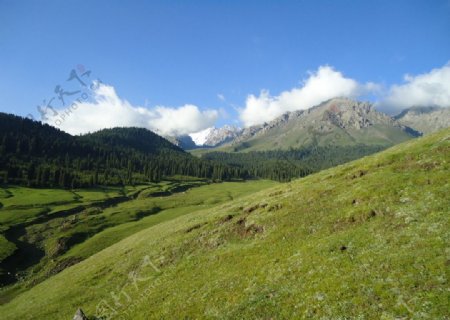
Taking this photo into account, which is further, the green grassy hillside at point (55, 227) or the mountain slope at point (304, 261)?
the green grassy hillside at point (55, 227)

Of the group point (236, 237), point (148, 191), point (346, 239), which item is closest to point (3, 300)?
point (236, 237)

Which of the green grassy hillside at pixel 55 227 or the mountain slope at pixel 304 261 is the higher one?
the mountain slope at pixel 304 261

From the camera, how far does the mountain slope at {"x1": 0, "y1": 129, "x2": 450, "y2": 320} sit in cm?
2011

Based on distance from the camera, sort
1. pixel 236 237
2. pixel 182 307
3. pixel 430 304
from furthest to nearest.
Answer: pixel 236 237 → pixel 182 307 → pixel 430 304

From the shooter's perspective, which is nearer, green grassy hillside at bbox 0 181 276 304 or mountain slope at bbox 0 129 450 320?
mountain slope at bbox 0 129 450 320

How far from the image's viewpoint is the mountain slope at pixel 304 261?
20.1 m

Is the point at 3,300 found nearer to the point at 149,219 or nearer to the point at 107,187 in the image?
the point at 149,219

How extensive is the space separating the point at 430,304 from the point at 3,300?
58.9 metres

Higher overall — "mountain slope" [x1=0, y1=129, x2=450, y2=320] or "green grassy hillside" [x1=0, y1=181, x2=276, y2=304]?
"mountain slope" [x1=0, y1=129, x2=450, y2=320]

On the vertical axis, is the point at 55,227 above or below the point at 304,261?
below

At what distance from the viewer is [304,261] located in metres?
26.8

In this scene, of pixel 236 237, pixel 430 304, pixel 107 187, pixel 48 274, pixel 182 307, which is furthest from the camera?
pixel 107 187

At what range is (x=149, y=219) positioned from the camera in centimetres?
9575

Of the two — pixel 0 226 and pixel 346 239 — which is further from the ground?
pixel 346 239
